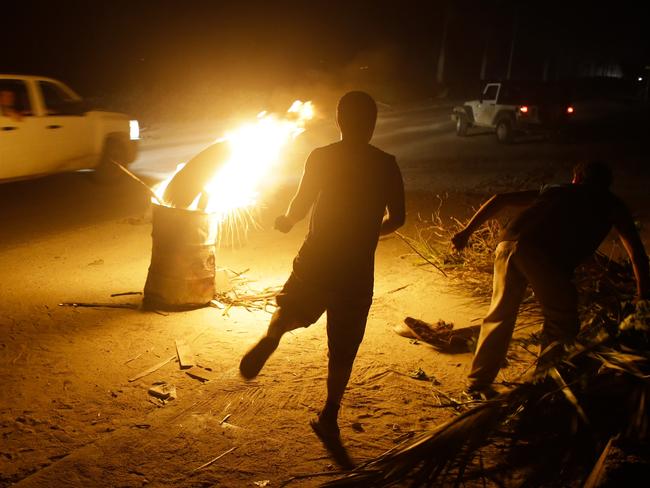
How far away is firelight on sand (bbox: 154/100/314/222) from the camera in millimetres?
5312

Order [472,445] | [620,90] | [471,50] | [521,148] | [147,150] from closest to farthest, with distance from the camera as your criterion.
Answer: [472,445] < [147,150] < [521,148] < [620,90] < [471,50]

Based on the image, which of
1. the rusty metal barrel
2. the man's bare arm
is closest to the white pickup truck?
the rusty metal barrel

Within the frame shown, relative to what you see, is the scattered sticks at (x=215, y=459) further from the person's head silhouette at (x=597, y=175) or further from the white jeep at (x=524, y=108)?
the white jeep at (x=524, y=108)

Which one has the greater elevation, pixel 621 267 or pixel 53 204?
pixel 621 267

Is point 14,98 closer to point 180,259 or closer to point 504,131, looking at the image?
point 180,259

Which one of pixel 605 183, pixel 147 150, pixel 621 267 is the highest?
pixel 605 183

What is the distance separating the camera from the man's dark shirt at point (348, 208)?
3.30 meters

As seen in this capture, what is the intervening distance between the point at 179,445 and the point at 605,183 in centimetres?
295

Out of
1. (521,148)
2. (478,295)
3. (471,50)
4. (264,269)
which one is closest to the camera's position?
(478,295)

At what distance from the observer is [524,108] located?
18.2 meters

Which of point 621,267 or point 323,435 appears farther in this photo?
point 621,267

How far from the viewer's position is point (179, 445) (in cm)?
345

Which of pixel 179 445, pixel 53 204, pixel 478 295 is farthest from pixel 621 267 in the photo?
pixel 53 204

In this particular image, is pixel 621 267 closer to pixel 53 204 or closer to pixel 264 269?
pixel 264 269
